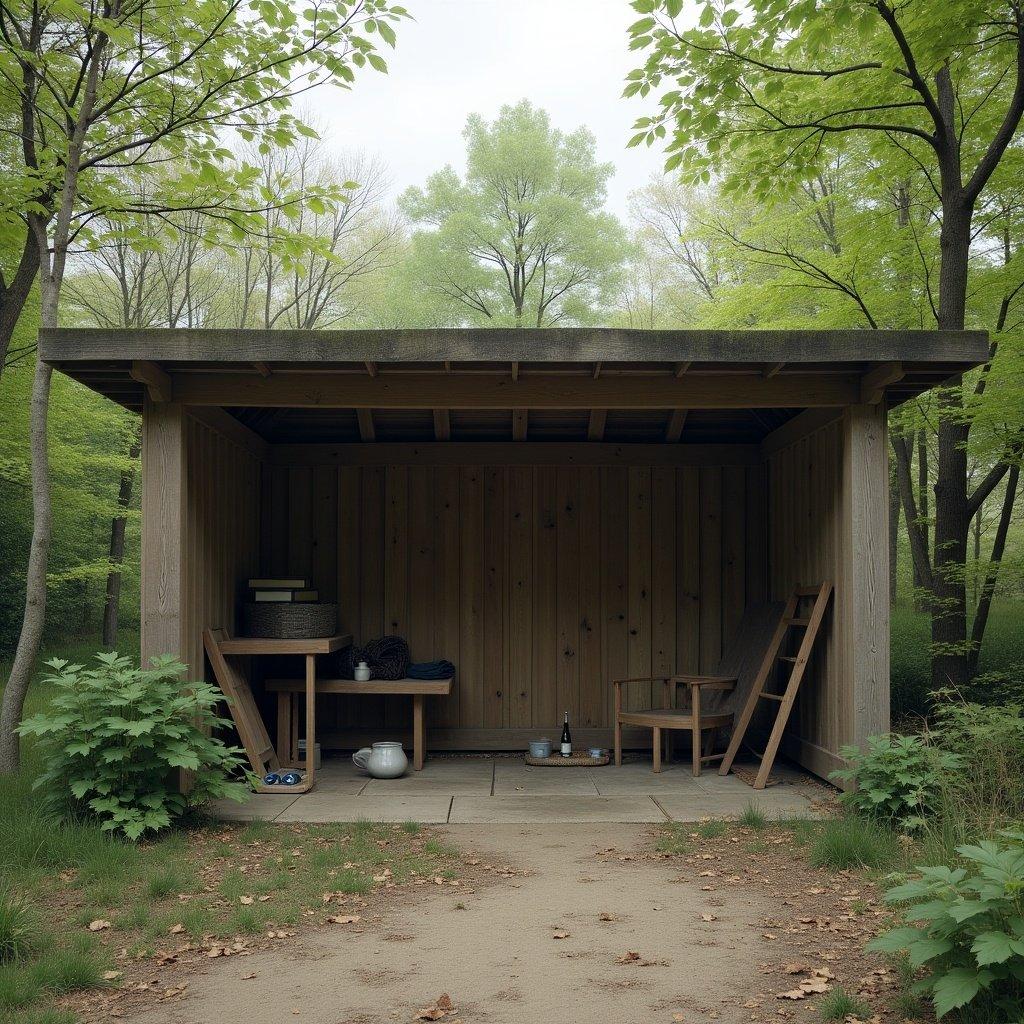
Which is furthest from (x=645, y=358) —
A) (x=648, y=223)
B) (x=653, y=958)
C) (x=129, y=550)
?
(x=648, y=223)

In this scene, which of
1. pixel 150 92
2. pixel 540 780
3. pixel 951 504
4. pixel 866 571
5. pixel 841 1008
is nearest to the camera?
pixel 841 1008

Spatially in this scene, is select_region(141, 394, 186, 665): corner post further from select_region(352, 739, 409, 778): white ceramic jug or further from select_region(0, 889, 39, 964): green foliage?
select_region(0, 889, 39, 964): green foliage

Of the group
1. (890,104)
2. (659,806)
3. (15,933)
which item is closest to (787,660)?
(659,806)

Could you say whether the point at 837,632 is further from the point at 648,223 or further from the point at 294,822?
Result: the point at 648,223

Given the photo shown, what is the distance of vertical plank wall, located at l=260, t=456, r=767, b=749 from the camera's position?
25.4ft

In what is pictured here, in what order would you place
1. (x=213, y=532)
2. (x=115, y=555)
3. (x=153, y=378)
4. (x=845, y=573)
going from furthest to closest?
1. (x=115, y=555)
2. (x=213, y=532)
3. (x=845, y=573)
4. (x=153, y=378)

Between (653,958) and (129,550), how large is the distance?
52.0 feet

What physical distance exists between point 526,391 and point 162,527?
221cm

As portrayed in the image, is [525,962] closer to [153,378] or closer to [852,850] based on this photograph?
[852,850]

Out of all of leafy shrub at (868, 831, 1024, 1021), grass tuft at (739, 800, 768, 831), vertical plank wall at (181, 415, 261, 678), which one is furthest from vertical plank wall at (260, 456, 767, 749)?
leafy shrub at (868, 831, 1024, 1021)

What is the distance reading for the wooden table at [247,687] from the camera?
605 cm

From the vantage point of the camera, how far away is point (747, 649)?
709 centimetres

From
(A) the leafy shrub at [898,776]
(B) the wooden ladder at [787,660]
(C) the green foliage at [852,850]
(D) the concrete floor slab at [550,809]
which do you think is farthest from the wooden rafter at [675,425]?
(C) the green foliage at [852,850]

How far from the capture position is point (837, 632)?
5.98 meters
